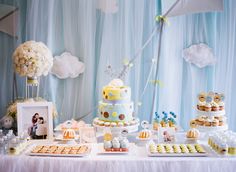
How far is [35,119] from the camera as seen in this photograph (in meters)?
2.15

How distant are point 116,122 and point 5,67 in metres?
1.01

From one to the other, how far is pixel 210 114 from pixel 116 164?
73 centimetres

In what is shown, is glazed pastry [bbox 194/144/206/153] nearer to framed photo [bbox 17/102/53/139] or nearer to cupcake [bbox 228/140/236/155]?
cupcake [bbox 228/140/236/155]

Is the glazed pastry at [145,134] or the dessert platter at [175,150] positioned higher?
the glazed pastry at [145,134]

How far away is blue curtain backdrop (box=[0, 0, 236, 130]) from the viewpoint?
2512 mm

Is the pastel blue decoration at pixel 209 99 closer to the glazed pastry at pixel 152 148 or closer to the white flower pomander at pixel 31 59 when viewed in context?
the glazed pastry at pixel 152 148

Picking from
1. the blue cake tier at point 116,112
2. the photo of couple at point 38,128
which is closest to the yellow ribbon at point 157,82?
the blue cake tier at point 116,112

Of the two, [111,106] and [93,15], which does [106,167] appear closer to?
[111,106]

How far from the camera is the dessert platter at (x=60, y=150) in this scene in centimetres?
189

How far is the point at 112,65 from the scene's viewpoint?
2.54 metres

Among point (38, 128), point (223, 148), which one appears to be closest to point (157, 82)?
point (223, 148)

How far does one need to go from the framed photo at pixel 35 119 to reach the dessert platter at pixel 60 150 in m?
0.16

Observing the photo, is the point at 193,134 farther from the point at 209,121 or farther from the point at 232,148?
the point at 232,148

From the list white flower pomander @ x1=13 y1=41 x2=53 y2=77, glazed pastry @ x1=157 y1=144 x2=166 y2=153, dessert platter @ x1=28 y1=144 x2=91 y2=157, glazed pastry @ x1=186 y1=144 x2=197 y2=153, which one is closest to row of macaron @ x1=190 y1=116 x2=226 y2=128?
glazed pastry @ x1=186 y1=144 x2=197 y2=153
